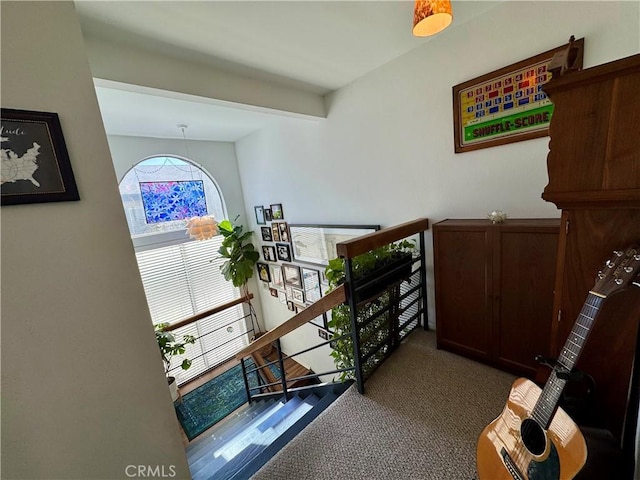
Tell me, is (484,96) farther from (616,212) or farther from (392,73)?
(616,212)

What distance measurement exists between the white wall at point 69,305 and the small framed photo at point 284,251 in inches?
104

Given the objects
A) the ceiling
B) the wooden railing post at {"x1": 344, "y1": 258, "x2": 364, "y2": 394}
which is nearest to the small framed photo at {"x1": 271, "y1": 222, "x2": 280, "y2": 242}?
the ceiling

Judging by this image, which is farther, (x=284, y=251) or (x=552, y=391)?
(x=284, y=251)

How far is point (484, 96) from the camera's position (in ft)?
5.63

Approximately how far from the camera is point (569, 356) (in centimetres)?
85

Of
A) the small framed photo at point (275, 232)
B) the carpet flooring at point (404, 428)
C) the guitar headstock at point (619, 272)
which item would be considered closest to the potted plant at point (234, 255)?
the small framed photo at point (275, 232)

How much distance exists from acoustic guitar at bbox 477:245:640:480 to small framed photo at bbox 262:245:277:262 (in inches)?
Result: 136

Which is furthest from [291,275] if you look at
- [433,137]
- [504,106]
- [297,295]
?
[504,106]

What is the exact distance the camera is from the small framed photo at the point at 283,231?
3.74m

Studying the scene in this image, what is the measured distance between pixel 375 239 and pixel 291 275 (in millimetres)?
2407

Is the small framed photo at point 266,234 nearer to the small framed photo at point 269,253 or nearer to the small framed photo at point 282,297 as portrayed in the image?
the small framed photo at point 269,253

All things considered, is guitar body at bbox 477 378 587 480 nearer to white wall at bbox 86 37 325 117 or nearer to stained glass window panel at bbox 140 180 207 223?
white wall at bbox 86 37 325 117

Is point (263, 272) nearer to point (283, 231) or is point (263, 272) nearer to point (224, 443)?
point (283, 231)

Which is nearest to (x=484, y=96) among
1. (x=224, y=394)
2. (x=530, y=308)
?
(x=530, y=308)
